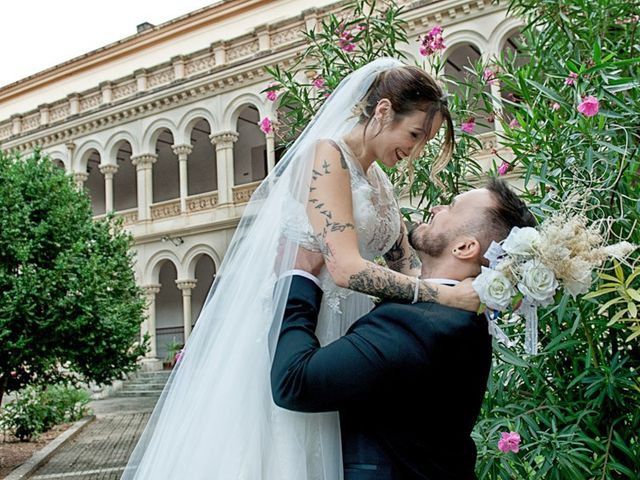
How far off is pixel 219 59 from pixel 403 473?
70.0 feet

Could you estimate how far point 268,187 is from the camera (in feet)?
8.13

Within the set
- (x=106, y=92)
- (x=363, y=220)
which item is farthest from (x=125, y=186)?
(x=363, y=220)

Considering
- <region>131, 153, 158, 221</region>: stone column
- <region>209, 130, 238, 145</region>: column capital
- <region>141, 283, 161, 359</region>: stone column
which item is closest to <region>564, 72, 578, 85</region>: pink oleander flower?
<region>209, 130, 238, 145</region>: column capital

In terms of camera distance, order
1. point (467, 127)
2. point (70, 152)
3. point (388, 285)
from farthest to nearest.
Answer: point (70, 152), point (467, 127), point (388, 285)

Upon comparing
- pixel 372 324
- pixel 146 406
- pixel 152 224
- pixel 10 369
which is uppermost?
pixel 152 224

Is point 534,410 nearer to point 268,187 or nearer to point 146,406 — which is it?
point 268,187

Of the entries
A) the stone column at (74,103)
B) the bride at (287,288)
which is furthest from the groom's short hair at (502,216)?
the stone column at (74,103)

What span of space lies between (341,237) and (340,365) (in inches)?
15.3

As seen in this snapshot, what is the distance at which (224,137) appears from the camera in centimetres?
2197

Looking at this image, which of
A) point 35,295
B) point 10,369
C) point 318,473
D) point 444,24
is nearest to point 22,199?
point 35,295

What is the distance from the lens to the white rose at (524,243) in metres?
1.71

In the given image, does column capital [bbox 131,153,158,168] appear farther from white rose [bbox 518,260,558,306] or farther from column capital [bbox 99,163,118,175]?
white rose [bbox 518,260,558,306]

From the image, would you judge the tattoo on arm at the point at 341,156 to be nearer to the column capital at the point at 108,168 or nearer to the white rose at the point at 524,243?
the white rose at the point at 524,243

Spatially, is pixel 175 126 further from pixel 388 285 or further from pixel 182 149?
pixel 388 285
